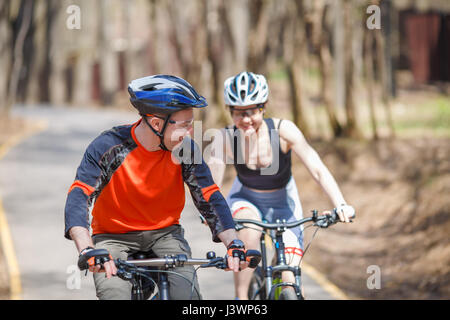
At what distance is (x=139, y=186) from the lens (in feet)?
14.4

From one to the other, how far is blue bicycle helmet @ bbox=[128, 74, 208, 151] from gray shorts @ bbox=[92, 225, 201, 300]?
59 centimetres

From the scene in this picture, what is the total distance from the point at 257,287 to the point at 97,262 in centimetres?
242

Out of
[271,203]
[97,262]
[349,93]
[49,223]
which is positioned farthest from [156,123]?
[349,93]

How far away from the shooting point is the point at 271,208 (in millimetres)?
6027

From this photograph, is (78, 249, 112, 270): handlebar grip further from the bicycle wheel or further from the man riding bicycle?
the bicycle wheel

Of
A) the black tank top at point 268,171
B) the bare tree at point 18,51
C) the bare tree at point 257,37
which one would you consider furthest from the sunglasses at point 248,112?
the bare tree at point 18,51

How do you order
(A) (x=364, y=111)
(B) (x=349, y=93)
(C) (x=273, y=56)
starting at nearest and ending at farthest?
(B) (x=349, y=93)
(A) (x=364, y=111)
(C) (x=273, y=56)

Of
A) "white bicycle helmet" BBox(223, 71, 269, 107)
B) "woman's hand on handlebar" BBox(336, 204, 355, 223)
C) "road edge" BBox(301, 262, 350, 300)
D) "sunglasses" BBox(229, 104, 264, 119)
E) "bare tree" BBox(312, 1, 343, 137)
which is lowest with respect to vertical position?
"road edge" BBox(301, 262, 350, 300)

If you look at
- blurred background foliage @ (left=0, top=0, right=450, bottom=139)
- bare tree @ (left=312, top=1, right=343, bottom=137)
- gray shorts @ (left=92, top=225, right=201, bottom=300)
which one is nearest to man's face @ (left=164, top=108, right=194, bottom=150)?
gray shorts @ (left=92, top=225, right=201, bottom=300)

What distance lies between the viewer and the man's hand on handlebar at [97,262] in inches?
151

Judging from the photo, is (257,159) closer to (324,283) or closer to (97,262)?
(97,262)

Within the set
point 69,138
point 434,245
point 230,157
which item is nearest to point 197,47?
point 69,138

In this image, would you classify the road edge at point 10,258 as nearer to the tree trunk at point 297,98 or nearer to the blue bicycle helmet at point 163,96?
the blue bicycle helmet at point 163,96

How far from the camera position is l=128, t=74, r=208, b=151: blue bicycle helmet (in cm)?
420
